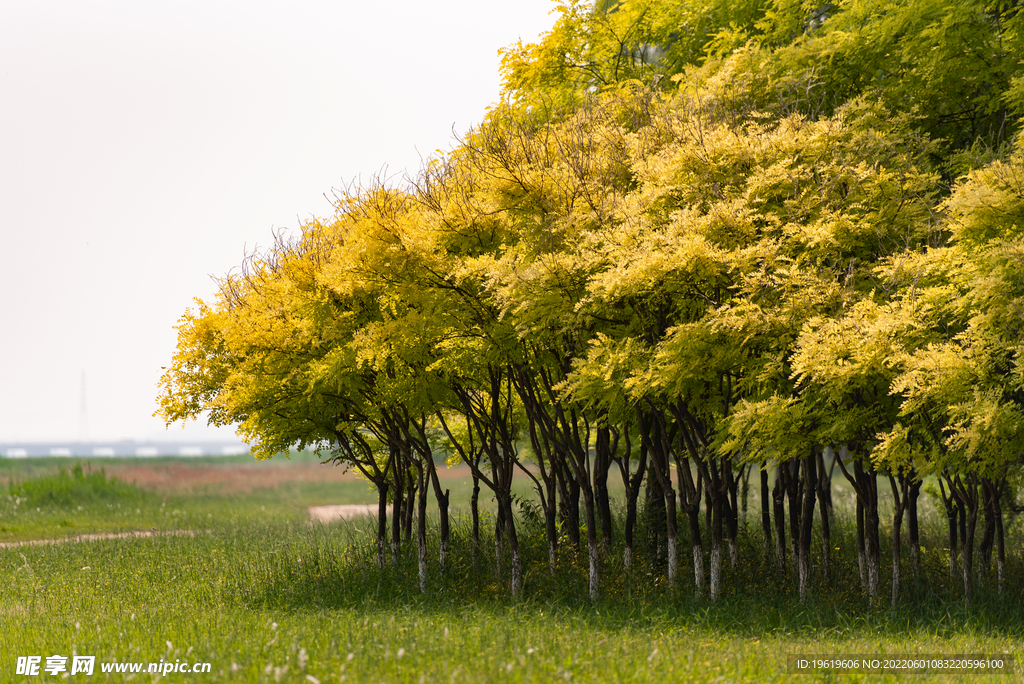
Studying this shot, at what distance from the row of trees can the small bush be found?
1955cm

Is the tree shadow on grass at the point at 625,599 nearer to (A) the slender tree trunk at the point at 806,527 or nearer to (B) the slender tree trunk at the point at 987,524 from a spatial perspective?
(A) the slender tree trunk at the point at 806,527

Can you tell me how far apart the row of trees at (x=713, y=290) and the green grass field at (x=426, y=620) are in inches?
31.7

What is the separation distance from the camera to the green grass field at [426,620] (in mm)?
8328

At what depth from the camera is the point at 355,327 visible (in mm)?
13531

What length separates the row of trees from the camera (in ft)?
34.2

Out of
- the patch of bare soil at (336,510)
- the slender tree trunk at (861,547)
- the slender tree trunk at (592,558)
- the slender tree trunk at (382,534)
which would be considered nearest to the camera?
the slender tree trunk at (592,558)

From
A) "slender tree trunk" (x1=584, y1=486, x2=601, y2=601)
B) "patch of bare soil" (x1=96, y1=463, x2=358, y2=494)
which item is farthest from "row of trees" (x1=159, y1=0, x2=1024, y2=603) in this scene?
"patch of bare soil" (x1=96, y1=463, x2=358, y2=494)

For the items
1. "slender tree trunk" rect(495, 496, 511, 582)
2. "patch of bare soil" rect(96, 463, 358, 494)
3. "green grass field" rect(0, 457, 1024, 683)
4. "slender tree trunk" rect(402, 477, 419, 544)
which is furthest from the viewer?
"patch of bare soil" rect(96, 463, 358, 494)

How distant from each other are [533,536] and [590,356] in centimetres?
773

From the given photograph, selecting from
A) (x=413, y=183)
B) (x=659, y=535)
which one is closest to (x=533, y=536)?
(x=659, y=535)

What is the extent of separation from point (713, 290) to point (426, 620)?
640 cm

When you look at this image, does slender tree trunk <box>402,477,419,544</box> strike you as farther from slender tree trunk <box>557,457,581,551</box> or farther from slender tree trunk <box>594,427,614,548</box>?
slender tree trunk <box>594,427,614,548</box>

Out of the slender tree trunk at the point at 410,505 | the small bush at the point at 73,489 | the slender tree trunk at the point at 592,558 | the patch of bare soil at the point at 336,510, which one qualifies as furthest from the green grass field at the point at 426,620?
the patch of bare soil at the point at 336,510

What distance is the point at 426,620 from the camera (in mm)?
11148
